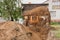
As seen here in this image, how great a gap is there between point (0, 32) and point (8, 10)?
1.14m

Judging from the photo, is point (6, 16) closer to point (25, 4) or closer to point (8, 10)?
point (8, 10)

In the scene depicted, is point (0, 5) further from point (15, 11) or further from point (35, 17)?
point (35, 17)

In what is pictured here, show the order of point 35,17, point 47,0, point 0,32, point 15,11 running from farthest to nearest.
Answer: point 47,0 < point 15,11 < point 35,17 < point 0,32

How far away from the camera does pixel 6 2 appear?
209 centimetres

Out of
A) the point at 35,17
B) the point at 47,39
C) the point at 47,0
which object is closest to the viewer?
the point at 47,39

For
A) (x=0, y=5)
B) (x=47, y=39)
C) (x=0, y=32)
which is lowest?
(x=47, y=39)

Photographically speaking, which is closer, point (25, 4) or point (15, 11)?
point (15, 11)

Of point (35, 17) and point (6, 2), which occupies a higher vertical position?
point (6, 2)

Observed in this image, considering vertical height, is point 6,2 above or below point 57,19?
above

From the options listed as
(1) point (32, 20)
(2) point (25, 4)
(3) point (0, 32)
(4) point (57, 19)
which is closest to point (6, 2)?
(1) point (32, 20)

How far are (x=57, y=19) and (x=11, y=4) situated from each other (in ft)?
2.95

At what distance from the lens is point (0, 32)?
96 cm

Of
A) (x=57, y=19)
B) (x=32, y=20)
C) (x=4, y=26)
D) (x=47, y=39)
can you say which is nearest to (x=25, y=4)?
(x=57, y=19)

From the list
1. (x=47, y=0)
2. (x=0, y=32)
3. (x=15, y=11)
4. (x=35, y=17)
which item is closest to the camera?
(x=0, y=32)
